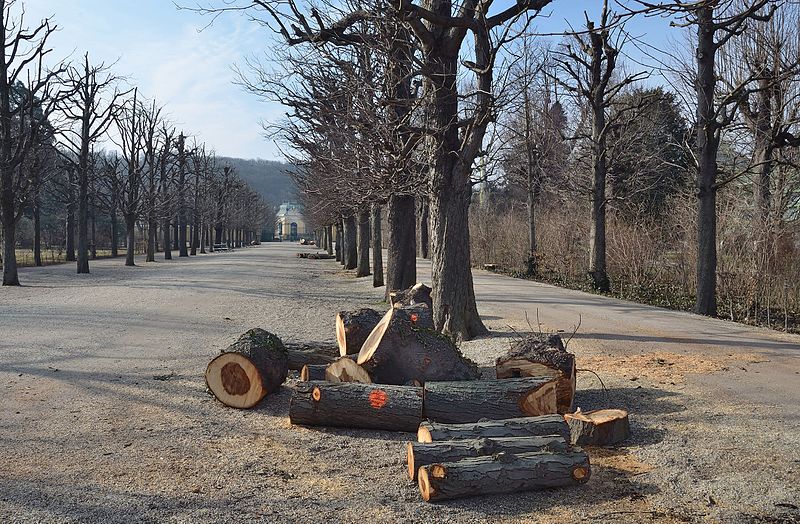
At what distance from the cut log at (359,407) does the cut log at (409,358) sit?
1.81 feet

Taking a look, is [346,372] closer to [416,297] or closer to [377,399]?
[377,399]

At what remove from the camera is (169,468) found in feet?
17.0

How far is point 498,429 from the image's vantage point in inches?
211

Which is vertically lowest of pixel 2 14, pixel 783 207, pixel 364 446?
pixel 364 446

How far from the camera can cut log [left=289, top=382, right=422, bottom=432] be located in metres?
6.20

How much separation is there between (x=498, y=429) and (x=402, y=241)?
35.1 feet

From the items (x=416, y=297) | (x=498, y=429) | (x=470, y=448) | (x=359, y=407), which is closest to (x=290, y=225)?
(x=416, y=297)

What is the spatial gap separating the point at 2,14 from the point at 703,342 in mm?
21803

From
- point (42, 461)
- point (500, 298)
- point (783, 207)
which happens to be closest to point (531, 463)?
point (42, 461)

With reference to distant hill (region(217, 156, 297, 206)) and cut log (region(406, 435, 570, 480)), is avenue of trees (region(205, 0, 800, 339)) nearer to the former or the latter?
cut log (region(406, 435, 570, 480))

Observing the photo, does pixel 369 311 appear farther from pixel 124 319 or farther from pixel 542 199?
pixel 542 199

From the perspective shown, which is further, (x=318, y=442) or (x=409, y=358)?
(x=409, y=358)

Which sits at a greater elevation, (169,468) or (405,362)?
(405,362)

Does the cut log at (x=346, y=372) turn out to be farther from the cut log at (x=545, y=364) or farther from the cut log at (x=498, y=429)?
the cut log at (x=498, y=429)
